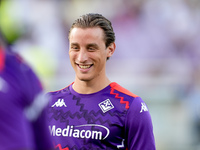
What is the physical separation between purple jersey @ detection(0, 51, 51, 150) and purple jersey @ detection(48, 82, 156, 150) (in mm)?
1462

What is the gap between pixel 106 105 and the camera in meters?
3.45

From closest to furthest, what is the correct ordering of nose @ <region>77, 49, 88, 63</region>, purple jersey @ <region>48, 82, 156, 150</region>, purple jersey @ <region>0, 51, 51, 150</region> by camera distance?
purple jersey @ <region>0, 51, 51, 150</region> → purple jersey @ <region>48, 82, 156, 150</region> → nose @ <region>77, 49, 88, 63</region>

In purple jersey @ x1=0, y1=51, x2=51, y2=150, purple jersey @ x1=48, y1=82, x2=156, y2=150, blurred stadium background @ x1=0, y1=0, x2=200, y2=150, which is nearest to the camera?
purple jersey @ x1=0, y1=51, x2=51, y2=150

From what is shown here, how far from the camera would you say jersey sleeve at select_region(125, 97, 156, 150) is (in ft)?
10.8

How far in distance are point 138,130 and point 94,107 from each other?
425mm

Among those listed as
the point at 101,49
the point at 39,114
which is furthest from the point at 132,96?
the point at 39,114

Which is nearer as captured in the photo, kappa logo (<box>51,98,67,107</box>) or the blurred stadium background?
kappa logo (<box>51,98,67,107</box>)

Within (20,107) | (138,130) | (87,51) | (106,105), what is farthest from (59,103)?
(20,107)

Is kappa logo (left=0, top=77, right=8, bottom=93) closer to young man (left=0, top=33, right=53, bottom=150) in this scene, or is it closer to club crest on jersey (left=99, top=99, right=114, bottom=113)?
young man (left=0, top=33, right=53, bottom=150)

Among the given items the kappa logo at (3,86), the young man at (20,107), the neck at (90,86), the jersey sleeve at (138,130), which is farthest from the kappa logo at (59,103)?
the kappa logo at (3,86)

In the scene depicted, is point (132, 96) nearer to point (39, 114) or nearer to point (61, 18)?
point (39, 114)

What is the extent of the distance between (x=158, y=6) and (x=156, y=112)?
3474 millimetres

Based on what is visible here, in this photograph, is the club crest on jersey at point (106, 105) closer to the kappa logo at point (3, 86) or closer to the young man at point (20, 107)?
the young man at point (20, 107)

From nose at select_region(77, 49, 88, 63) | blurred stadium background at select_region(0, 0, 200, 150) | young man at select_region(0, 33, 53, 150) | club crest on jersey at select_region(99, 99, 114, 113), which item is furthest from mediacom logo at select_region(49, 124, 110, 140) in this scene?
blurred stadium background at select_region(0, 0, 200, 150)
